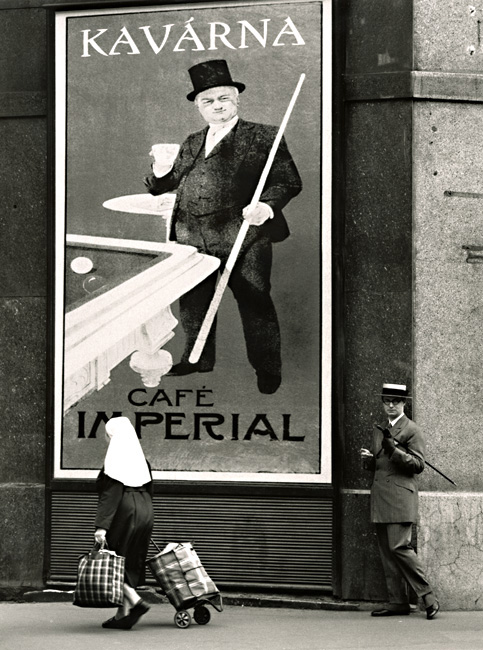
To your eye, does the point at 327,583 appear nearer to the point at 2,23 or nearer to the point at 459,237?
the point at 459,237

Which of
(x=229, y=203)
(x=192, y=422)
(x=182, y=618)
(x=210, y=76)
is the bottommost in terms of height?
(x=182, y=618)

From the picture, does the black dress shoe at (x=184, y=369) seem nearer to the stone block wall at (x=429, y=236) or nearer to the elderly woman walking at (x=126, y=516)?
the stone block wall at (x=429, y=236)

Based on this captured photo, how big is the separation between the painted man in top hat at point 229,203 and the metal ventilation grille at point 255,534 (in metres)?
1.06

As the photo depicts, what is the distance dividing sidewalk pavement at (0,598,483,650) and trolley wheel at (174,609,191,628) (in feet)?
0.17

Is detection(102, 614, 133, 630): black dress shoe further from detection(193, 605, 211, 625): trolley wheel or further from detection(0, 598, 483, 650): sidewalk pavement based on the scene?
detection(193, 605, 211, 625): trolley wheel

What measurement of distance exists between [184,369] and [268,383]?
0.77 metres

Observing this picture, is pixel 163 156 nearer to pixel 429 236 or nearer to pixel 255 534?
pixel 429 236

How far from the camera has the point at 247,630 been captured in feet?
31.3

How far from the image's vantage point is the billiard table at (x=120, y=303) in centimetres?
1113

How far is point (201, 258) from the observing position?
437 inches

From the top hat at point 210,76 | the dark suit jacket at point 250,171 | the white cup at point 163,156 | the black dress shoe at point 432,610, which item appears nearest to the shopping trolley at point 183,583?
the black dress shoe at point 432,610

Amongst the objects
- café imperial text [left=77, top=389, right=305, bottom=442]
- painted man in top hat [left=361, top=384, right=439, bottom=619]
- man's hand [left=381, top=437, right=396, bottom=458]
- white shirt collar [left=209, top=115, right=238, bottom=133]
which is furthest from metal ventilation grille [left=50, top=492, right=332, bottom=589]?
white shirt collar [left=209, top=115, right=238, bottom=133]

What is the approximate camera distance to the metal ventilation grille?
10.7 meters

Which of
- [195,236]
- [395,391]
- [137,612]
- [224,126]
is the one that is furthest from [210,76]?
[137,612]
